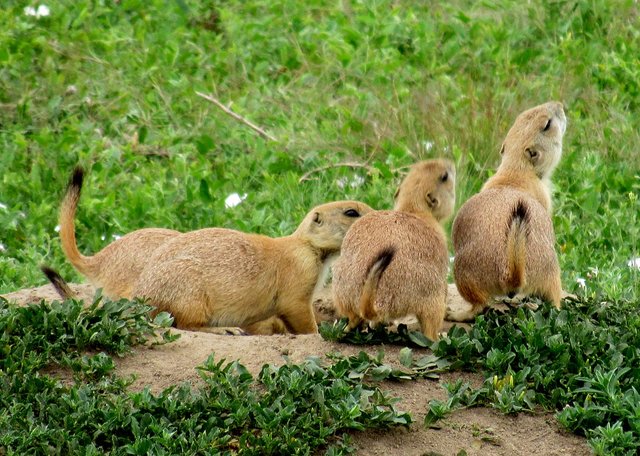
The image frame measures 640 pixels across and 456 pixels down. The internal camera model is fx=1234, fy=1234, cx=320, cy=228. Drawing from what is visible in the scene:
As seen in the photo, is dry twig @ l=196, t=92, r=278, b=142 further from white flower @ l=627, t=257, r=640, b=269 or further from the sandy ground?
the sandy ground

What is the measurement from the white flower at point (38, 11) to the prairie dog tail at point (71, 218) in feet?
14.1

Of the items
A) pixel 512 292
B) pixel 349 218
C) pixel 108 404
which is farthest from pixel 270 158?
pixel 108 404

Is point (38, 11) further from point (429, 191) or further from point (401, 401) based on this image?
point (401, 401)

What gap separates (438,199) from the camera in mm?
6207

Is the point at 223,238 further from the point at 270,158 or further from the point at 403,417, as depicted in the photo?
the point at 270,158

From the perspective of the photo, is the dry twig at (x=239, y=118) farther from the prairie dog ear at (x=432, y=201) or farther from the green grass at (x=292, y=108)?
the prairie dog ear at (x=432, y=201)

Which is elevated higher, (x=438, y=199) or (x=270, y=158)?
(x=438, y=199)

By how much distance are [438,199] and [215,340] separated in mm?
1385

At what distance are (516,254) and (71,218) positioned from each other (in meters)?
2.41

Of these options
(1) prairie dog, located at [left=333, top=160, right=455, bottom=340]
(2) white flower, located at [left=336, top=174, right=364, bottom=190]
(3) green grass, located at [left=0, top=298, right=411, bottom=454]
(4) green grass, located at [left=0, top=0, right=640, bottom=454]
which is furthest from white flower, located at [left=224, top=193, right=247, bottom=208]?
(3) green grass, located at [left=0, top=298, right=411, bottom=454]

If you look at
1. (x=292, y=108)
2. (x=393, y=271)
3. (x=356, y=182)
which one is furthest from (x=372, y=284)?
(x=292, y=108)

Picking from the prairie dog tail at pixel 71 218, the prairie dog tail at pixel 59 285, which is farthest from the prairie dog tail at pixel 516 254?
the prairie dog tail at pixel 71 218

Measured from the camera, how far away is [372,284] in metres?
5.54

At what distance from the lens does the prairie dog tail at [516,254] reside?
233 inches
